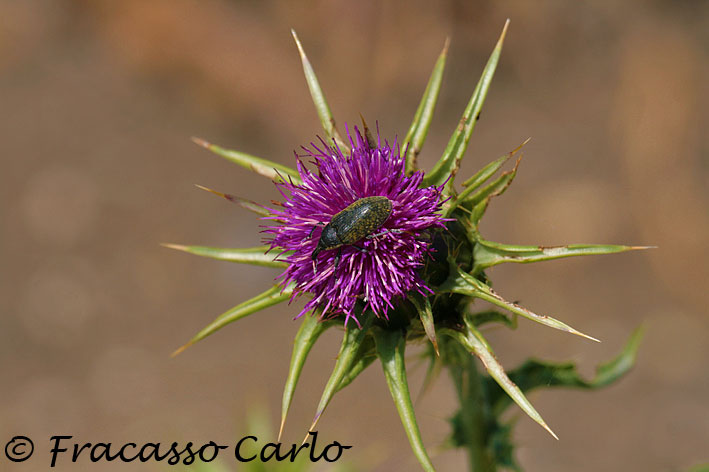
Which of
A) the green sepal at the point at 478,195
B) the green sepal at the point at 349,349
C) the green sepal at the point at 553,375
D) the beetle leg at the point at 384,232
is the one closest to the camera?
the beetle leg at the point at 384,232

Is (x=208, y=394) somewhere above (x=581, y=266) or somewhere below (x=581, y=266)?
below

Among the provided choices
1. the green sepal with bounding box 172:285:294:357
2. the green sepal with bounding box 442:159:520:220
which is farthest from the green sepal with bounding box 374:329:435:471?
the green sepal with bounding box 442:159:520:220

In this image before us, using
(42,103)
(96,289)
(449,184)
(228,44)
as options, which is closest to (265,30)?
(228,44)

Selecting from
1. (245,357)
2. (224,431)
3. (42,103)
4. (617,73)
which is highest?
(42,103)

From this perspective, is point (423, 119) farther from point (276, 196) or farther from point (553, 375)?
point (276, 196)

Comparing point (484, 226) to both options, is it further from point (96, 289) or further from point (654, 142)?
point (96, 289)

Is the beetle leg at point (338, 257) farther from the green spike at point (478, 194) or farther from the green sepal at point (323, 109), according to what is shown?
the green sepal at point (323, 109)

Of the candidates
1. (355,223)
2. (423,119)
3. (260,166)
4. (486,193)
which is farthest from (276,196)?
(355,223)

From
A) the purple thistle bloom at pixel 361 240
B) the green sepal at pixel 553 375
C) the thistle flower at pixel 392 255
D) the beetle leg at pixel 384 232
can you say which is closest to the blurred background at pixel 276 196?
the green sepal at pixel 553 375
